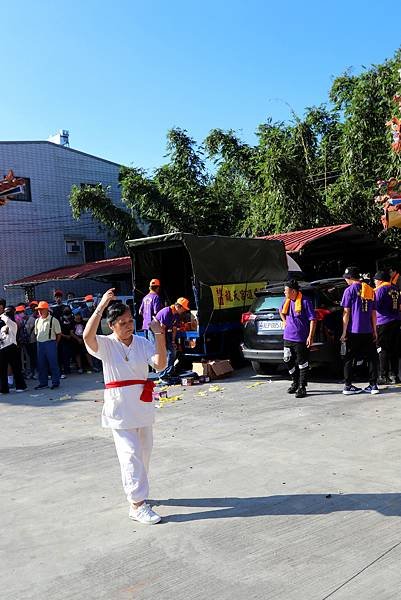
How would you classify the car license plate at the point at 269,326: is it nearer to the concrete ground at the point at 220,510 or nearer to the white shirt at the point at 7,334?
the concrete ground at the point at 220,510

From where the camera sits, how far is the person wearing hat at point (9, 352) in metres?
10.9

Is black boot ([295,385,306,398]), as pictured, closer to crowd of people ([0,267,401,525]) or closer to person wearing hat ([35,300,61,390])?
crowd of people ([0,267,401,525])

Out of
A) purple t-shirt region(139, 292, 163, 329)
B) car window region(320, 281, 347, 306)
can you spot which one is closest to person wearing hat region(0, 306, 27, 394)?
purple t-shirt region(139, 292, 163, 329)

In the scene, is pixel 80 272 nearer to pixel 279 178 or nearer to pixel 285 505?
pixel 279 178

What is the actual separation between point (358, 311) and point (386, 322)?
3.22 ft

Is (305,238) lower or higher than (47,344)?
higher

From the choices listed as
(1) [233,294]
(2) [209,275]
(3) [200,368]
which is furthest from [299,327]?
(1) [233,294]

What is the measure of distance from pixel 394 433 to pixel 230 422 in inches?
79.0

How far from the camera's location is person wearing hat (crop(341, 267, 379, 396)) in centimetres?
821

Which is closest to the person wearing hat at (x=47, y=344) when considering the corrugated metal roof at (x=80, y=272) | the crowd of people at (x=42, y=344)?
the crowd of people at (x=42, y=344)

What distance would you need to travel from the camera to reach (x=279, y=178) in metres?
17.8

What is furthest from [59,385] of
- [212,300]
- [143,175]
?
[143,175]

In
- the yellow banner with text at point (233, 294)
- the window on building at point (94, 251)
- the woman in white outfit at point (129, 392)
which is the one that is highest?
the window on building at point (94, 251)

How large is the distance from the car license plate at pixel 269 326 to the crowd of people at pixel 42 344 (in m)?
3.99
